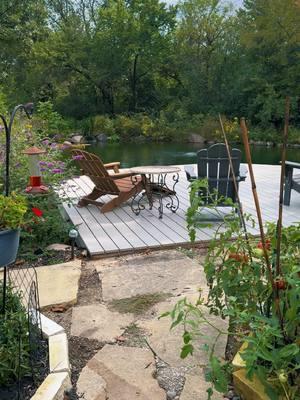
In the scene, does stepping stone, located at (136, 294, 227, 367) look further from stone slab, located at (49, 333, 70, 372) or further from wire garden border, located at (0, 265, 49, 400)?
wire garden border, located at (0, 265, 49, 400)

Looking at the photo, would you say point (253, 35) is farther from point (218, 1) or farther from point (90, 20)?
point (90, 20)

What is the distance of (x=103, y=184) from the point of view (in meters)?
5.04

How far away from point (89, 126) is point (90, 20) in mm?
8350

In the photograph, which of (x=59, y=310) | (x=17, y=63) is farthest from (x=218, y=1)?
(x=59, y=310)

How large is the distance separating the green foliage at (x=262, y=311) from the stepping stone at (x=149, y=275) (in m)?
0.92

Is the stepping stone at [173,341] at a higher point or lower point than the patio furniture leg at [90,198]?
lower

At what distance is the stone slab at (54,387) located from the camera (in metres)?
1.63

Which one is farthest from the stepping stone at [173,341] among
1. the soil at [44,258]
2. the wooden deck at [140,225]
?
the soil at [44,258]

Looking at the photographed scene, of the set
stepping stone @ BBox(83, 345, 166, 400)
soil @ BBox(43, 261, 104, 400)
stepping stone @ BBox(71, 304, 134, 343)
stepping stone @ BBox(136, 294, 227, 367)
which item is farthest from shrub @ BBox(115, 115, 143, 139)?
stepping stone @ BBox(83, 345, 166, 400)

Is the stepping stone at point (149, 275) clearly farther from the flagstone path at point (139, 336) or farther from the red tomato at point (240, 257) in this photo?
the red tomato at point (240, 257)

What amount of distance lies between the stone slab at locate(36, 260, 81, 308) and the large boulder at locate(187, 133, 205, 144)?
55.9 feet

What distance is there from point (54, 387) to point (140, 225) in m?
2.84

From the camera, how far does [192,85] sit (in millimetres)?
23109

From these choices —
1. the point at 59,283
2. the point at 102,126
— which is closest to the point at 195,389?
the point at 59,283
